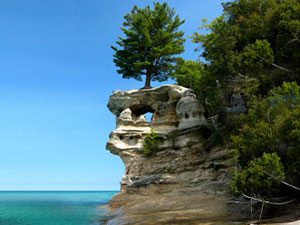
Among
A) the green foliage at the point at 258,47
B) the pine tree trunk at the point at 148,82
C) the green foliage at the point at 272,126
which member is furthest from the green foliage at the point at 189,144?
the pine tree trunk at the point at 148,82

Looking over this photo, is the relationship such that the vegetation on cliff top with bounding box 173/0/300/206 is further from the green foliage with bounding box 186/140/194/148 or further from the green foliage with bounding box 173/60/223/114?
the green foliage with bounding box 186/140/194/148

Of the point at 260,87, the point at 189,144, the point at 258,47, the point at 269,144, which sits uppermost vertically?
the point at 258,47

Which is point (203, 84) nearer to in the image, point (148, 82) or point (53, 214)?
point (148, 82)

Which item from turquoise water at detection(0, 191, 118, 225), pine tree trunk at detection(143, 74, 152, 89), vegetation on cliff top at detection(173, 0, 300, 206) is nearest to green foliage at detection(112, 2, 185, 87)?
pine tree trunk at detection(143, 74, 152, 89)

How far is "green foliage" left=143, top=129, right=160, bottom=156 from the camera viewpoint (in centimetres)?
2456

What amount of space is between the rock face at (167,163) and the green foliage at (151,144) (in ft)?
1.41

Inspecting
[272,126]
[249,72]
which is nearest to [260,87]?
Answer: [249,72]

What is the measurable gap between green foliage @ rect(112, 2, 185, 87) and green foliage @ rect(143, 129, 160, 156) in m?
7.04

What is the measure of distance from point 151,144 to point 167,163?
2410 mm

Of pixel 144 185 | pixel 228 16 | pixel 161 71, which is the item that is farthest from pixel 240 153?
pixel 161 71

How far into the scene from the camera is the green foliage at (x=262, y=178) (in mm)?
11562

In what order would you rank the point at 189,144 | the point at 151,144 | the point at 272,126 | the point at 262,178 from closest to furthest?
the point at 262,178, the point at 272,126, the point at 189,144, the point at 151,144

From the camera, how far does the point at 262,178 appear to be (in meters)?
12.0

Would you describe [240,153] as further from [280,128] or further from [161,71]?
[161,71]
